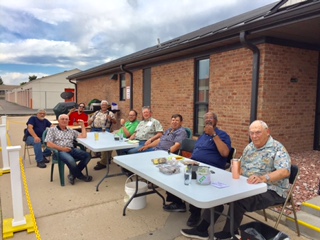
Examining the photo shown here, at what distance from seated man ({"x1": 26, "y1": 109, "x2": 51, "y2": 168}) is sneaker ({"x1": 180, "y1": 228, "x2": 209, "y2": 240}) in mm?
3943

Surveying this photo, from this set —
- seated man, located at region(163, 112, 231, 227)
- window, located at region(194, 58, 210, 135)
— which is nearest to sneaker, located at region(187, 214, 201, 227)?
seated man, located at region(163, 112, 231, 227)

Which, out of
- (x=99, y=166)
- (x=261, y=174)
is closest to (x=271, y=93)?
(x=261, y=174)

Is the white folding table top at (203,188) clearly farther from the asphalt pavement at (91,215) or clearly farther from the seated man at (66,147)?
the seated man at (66,147)

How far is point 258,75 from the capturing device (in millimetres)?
4883

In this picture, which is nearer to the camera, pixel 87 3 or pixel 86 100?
pixel 87 3

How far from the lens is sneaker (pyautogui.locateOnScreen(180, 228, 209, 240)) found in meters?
2.79

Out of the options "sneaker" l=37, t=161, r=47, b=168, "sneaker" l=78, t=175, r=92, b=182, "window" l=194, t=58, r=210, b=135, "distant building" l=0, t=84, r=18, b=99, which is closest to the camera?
"sneaker" l=78, t=175, r=92, b=182

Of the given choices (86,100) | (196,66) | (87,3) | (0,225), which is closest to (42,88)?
(86,100)

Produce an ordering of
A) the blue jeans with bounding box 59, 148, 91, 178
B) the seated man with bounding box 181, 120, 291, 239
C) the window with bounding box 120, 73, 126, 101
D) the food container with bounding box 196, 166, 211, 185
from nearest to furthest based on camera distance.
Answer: the food container with bounding box 196, 166, 211, 185 < the seated man with bounding box 181, 120, 291, 239 < the blue jeans with bounding box 59, 148, 91, 178 < the window with bounding box 120, 73, 126, 101

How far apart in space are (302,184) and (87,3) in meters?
7.32

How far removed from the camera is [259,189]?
7.40ft

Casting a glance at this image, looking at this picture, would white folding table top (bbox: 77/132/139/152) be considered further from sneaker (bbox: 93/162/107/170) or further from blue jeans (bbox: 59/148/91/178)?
sneaker (bbox: 93/162/107/170)

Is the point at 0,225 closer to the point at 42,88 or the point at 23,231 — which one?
the point at 23,231

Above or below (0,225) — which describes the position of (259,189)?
above
